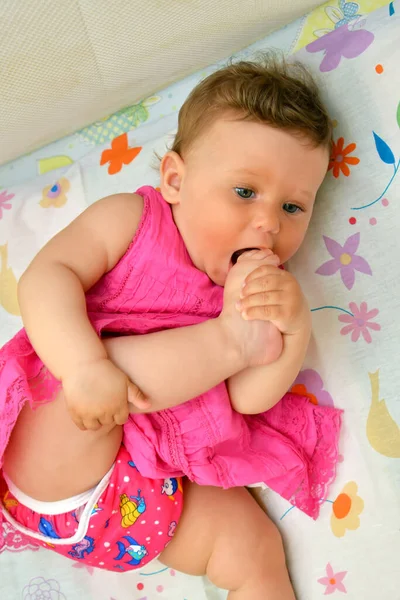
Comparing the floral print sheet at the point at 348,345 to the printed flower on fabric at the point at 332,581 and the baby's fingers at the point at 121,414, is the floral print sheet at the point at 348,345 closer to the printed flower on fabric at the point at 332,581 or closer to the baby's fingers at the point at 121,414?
the printed flower on fabric at the point at 332,581

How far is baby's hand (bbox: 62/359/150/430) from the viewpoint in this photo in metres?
0.85

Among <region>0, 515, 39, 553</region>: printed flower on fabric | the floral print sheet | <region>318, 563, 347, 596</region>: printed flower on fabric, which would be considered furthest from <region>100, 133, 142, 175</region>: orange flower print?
<region>318, 563, 347, 596</region>: printed flower on fabric

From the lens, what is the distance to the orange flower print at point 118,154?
1308 millimetres

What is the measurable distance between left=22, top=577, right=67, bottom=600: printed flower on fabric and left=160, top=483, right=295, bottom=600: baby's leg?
0.74ft

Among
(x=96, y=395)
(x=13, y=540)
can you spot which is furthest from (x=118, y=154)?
(x=13, y=540)

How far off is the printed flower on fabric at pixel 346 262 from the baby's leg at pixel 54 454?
45cm

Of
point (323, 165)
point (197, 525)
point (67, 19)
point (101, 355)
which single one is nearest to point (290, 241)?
point (323, 165)

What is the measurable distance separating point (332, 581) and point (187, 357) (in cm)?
45

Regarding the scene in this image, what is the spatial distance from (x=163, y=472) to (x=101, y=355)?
255 millimetres

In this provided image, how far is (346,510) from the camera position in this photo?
3.40 feet

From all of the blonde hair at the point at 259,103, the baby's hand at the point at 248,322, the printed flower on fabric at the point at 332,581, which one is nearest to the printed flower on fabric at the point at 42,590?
the printed flower on fabric at the point at 332,581

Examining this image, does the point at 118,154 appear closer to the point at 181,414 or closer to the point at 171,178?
the point at 171,178

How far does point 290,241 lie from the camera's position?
40.0 inches

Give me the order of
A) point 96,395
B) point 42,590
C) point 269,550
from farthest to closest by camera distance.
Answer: point 42,590 < point 269,550 < point 96,395
